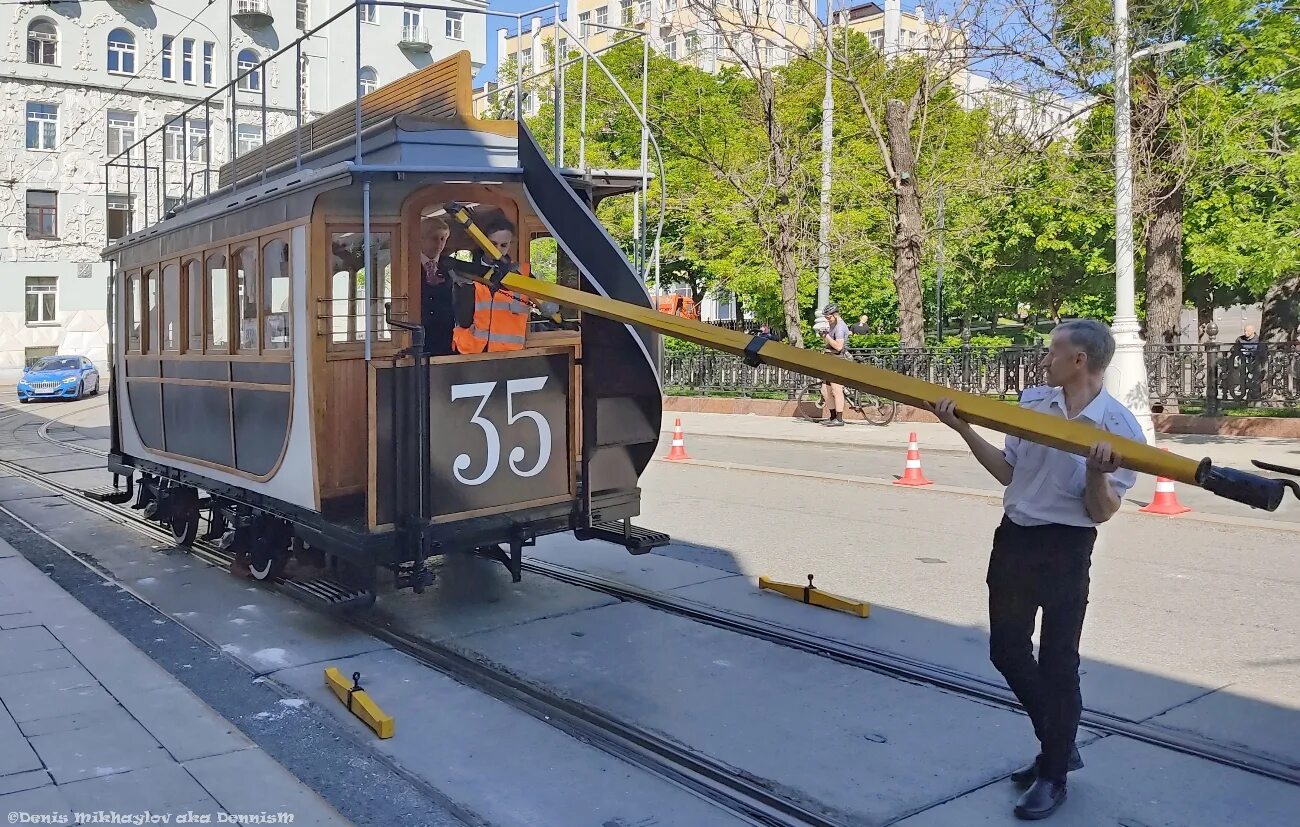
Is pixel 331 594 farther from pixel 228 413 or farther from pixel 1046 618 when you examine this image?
pixel 1046 618

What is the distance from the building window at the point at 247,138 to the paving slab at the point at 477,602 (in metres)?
3.99

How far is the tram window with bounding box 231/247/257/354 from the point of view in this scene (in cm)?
776

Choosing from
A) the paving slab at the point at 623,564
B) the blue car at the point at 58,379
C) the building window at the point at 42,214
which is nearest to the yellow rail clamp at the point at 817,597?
the paving slab at the point at 623,564

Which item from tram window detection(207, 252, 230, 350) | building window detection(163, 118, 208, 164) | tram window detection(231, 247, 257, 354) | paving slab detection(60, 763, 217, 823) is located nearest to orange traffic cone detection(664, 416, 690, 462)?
building window detection(163, 118, 208, 164)

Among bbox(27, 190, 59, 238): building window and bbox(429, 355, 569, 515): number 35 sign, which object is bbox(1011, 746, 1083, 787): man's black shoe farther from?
bbox(27, 190, 59, 238): building window

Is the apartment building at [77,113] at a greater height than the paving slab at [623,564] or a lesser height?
greater

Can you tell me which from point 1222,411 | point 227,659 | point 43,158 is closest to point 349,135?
point 227,659

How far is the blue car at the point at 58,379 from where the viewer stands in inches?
1294

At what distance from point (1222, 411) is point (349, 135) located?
14.7 metres

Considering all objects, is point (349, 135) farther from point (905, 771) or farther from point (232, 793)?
point (905, 771)

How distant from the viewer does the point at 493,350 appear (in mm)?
7168

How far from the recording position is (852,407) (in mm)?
21500

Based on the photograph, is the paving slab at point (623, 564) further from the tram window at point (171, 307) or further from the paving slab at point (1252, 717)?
the paving slab at point (1252, 717)

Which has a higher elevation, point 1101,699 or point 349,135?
point 349,135
